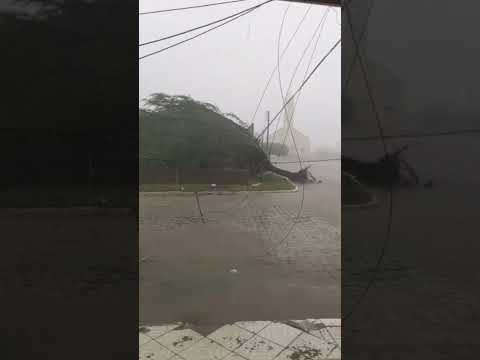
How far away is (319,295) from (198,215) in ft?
8.99

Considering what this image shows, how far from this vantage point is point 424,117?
5.78 feet

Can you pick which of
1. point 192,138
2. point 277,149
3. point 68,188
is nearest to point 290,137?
point 277,149

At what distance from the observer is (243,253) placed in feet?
17.2

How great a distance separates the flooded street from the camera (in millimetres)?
4176

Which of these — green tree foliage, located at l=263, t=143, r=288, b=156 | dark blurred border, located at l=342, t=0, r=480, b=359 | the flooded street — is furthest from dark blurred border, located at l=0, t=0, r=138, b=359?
green tree foliage, located at l=263, t=143, r=288, b=156

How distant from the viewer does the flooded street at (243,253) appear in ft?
13.7

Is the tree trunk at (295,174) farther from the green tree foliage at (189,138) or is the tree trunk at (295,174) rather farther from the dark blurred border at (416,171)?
the dark blurred border at (416,171)

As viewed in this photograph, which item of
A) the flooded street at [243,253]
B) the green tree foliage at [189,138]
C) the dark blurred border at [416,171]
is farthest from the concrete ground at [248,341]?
the green tree foliage at [189,138]

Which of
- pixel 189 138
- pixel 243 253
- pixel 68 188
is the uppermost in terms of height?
pixel 189 138

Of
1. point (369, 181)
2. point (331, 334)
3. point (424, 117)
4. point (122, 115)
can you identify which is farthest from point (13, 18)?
point (331, 334)

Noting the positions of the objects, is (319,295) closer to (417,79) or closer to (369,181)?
(369,181)

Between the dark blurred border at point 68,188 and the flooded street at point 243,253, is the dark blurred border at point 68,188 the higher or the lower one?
the higher one

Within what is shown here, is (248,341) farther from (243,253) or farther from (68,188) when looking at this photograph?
(68,188)

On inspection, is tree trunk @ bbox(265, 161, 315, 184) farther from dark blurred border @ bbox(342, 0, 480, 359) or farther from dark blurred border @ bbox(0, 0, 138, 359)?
dark blurred border @ bbox(0, 0, 138, 359)
